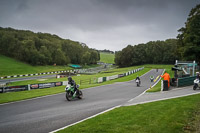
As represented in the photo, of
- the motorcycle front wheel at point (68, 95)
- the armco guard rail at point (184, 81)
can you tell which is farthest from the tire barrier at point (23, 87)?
the armco guard rail at point (184, 81)

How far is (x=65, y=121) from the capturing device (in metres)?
6.81

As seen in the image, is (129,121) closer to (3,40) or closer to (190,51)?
(190,51)

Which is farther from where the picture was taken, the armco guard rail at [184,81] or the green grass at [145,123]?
the armco guard rail at [184,81]

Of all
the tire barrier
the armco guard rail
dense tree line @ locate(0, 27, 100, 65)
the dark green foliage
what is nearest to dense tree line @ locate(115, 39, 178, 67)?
dense tree line @ locate(0, 27, 100, 65)

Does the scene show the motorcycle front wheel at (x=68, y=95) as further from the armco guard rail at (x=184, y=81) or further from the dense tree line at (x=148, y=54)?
the dense tree line at (x=148, y=54)

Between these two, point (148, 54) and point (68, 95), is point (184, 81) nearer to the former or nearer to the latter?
point (68, 95)

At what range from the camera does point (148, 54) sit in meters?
92.5

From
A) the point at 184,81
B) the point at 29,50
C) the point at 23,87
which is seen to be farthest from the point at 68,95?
the point at 29,50

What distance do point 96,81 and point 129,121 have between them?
23793 millimetres

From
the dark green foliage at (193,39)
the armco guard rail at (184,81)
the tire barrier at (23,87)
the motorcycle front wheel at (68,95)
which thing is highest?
the dark green foliage at (193,39)

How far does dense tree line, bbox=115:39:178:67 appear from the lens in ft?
296

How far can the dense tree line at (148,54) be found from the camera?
3548 inches

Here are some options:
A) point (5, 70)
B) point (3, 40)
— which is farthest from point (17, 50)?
point (5, 70)

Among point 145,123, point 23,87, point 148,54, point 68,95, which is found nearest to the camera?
point 145,123
